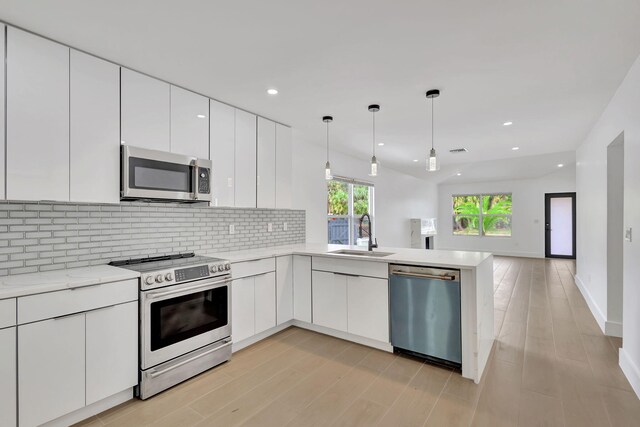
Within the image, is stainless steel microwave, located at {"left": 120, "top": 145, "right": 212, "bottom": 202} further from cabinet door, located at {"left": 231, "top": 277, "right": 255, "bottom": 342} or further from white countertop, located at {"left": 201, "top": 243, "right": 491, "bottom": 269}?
cabinet door, located at {"left": 231, "top": 277, "right": 255, "bottom": 342}

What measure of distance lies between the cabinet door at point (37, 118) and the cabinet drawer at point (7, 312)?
2.11 ft

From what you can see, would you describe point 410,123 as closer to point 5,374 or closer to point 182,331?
point 182,331

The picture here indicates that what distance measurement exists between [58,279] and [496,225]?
10359 mm

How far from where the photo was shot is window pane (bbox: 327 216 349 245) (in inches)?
208

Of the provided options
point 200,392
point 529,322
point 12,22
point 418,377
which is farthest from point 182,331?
point 529,322

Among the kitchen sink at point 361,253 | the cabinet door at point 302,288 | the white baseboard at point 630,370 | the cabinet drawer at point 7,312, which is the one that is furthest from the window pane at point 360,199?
the cabinet drawer at point 7,312

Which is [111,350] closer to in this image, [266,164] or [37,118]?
[37,118]

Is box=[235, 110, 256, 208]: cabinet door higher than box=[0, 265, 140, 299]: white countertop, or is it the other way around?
box=[235, 110, 256, 208]: cabinet door

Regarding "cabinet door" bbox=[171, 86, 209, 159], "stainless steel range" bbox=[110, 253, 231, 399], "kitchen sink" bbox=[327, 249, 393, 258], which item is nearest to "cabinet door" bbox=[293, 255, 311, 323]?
"kitchen sink" bbox=[327, 249, 393, 258]

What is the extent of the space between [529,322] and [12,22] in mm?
5322

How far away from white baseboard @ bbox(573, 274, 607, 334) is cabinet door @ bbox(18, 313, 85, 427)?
4775mm

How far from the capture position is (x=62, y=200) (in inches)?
81.4

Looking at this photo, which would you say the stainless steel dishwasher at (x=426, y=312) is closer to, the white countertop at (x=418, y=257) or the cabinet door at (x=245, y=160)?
the white countertop at (x=418, y=257)

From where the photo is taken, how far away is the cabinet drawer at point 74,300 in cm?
172
